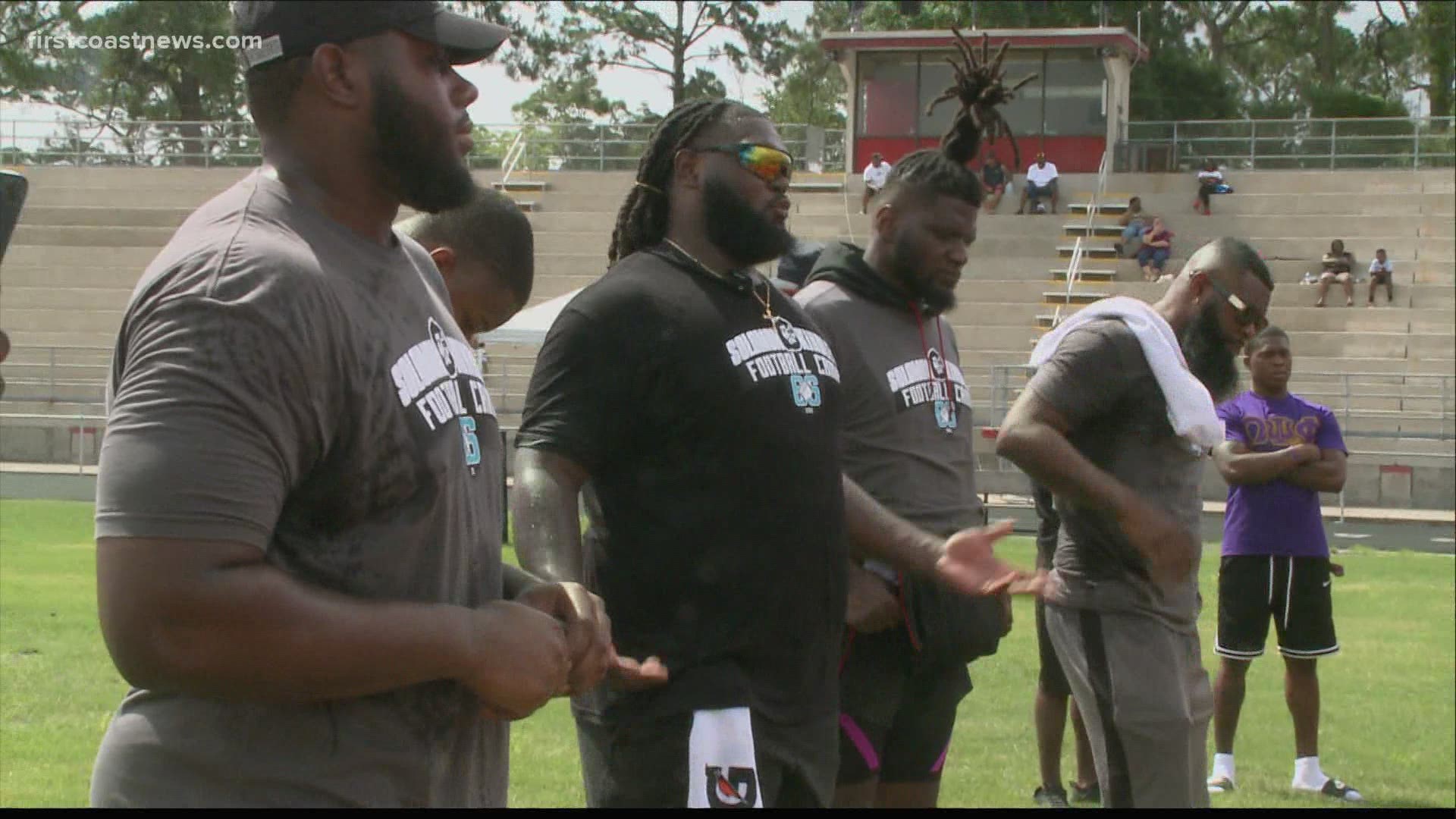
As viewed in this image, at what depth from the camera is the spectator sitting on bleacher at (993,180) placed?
112ft

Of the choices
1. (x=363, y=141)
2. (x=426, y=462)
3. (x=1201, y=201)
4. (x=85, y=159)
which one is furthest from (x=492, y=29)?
(x=85, y=159)

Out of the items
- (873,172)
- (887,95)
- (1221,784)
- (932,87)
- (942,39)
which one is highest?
(942,39)

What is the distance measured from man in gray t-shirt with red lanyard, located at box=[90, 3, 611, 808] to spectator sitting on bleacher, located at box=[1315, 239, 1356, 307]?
98.2 ft

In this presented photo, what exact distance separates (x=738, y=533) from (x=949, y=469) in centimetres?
145

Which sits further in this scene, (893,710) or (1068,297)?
(1068,297)

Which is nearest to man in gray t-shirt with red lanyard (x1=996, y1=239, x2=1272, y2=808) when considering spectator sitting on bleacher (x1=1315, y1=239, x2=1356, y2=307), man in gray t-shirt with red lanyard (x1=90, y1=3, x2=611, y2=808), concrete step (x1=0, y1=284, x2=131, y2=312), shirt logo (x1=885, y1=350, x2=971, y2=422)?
shirt logo (x1=885, y1=350, x2=971, y2=422)

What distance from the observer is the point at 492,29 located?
2.64 metres

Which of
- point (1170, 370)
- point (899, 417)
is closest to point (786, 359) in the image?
point (899, 417)

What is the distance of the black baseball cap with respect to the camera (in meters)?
2.26

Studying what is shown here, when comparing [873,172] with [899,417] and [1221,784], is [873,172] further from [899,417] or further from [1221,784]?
[899,417]

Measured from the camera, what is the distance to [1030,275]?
32.8 metres

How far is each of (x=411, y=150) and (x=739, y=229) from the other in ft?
5.19

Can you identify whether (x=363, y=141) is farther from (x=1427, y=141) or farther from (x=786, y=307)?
(x=1427, y=141)

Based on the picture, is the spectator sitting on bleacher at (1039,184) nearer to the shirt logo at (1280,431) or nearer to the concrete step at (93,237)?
the concrete step at (93,237)
